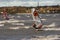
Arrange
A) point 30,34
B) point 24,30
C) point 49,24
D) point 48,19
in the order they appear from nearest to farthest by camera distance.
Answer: point 30,34 → point 24,30 → point 49,24 → point 48,19

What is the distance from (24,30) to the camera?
A: 13.2 m

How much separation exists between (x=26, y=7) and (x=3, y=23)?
12.6ft

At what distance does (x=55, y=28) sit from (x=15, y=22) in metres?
3.16

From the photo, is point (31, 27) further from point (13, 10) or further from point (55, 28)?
point (13, 10)

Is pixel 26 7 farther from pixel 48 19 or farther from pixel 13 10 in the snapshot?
pixel 48 19

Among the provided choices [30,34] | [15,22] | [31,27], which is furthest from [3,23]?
[30,34]

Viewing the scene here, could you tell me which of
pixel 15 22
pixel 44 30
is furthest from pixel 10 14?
pixel 44 30

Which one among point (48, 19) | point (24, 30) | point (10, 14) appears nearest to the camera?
point (24, 30)

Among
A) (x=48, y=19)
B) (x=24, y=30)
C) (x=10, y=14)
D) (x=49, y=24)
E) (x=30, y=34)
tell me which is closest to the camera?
(x=30, y=34)

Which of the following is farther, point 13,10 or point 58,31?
point 13,10

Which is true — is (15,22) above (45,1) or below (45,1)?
below

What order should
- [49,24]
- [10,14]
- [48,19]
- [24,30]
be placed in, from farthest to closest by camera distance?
[10,14], [48,19], [49,24], [24,30]

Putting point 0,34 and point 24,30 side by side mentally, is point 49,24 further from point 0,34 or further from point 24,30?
point 0,34

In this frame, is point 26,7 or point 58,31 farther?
point 26,7
